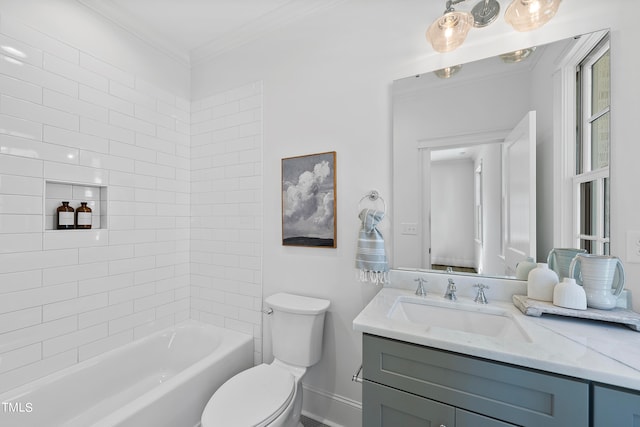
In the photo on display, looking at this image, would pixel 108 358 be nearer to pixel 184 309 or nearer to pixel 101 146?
pixel 184 309

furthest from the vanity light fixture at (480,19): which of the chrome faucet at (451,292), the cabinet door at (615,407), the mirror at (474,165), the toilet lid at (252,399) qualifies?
the toilet lid at (252,399)

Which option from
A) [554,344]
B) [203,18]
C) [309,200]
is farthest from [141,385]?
[203,18]

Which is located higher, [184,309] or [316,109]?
[316,109]

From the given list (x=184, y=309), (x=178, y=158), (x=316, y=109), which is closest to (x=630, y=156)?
(x=316, y=109)

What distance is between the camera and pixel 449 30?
1.36 metres

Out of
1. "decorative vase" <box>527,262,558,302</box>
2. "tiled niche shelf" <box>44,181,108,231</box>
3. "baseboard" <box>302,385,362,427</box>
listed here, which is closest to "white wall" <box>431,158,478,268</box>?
"decorative vase" <box>527,262,558,302</box>

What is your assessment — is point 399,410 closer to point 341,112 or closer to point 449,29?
point 341,112

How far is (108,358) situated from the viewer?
175 cm

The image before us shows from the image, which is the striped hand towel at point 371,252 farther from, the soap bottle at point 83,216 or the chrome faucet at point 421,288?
the soap bottle at point 83,216

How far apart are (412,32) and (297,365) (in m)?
2.02

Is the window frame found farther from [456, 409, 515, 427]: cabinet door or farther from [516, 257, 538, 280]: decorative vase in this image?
[456, 409, 515, 427]: cabinet door

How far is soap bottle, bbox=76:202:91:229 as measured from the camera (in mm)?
1718

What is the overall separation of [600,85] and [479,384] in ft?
4.39

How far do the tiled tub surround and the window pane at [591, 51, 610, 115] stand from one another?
2.97ft
